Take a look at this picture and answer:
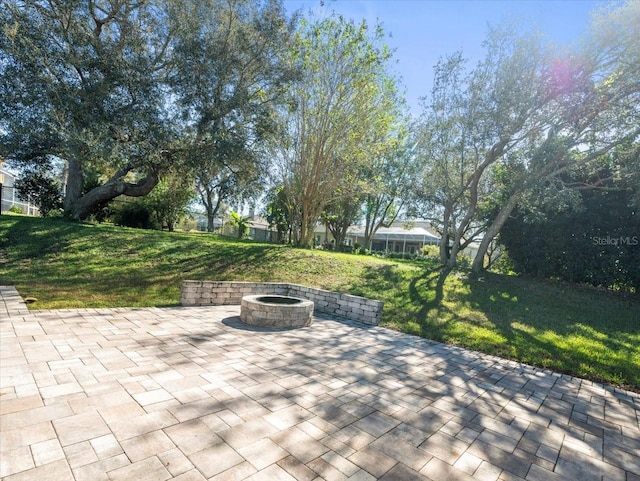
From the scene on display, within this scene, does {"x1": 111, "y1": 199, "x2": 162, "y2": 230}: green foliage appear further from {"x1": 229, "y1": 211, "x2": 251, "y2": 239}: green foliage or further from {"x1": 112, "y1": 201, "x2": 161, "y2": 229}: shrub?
{"x1": 229, "y1": 211, "x2": 251, "y2": 239}: green foliage

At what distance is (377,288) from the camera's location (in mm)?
10898

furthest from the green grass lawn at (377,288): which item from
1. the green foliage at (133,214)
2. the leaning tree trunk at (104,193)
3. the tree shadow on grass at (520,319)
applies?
the green foliage at (133,214)

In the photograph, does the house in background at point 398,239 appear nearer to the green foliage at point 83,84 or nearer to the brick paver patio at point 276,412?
the green foliage at point 83,84

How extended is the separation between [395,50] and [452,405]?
15623 mm

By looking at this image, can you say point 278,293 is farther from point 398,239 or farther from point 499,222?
point 398,239

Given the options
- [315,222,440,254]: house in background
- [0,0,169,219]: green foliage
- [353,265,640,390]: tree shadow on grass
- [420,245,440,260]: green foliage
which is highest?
[0,0,169,219]: green foliage

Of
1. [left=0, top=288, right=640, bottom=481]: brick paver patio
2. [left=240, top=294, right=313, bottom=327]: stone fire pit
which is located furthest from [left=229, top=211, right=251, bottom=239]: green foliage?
[left=0, top=288, right=640, bottom=481]: brick paver patio

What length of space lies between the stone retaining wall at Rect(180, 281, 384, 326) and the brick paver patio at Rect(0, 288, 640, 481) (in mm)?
2188

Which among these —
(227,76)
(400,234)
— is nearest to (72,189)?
(227,76)

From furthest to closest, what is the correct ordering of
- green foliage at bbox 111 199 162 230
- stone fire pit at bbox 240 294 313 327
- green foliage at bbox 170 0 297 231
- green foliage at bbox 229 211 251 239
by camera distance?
green foliage at bbox 229 211 251 239
green foliage at bbox 111 199 162 230
green foliage at bbox 170 0 297 231
stone fire pit at bbox 240 294 313 327

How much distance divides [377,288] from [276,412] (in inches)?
312

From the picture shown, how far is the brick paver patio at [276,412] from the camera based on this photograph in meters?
2.55

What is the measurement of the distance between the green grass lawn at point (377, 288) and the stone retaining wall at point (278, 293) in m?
0.53

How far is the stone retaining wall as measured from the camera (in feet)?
26.1
